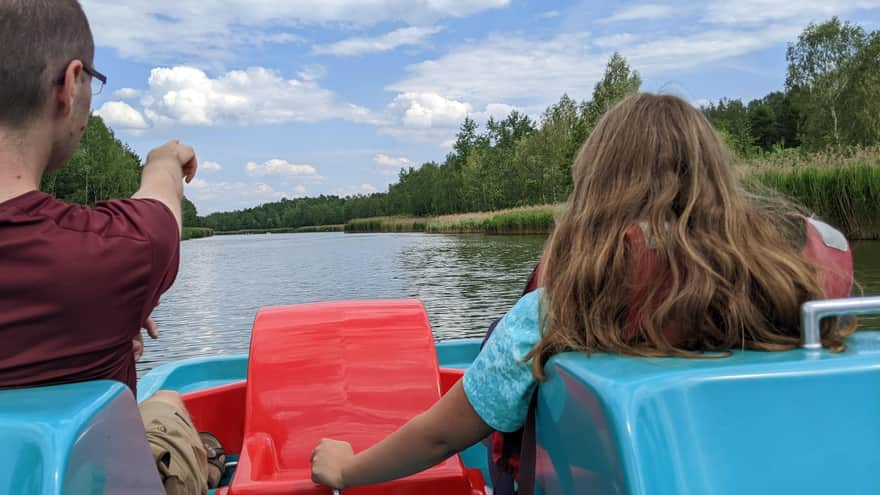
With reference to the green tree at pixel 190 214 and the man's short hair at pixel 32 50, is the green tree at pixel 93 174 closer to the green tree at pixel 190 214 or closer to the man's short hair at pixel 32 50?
the green tree at pixel 190 214

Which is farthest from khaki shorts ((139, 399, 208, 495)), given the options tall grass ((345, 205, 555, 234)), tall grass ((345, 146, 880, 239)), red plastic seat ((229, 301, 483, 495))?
tall grass ((345, 205, 555, 234))

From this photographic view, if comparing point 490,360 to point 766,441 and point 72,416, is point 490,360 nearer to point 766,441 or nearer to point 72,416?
point 766,441

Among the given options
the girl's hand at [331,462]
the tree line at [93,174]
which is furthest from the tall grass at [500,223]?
the tree line at [93,174]

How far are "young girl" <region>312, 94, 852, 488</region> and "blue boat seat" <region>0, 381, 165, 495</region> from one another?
1.51ft

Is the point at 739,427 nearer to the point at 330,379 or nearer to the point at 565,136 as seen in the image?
the point at 330,379

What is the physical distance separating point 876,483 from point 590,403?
0.32m

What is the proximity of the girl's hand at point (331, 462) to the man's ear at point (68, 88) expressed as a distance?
0.77 m

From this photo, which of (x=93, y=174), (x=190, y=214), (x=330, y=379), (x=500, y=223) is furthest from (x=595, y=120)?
(x=190, y=214)

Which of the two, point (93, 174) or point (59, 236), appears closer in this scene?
point (59, 236)

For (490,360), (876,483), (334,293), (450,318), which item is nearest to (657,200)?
(490,360)

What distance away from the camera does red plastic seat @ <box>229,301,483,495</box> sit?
1.85m

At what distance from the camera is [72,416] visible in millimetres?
792

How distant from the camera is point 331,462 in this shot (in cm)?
145

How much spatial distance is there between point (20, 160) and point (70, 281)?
199 mm
